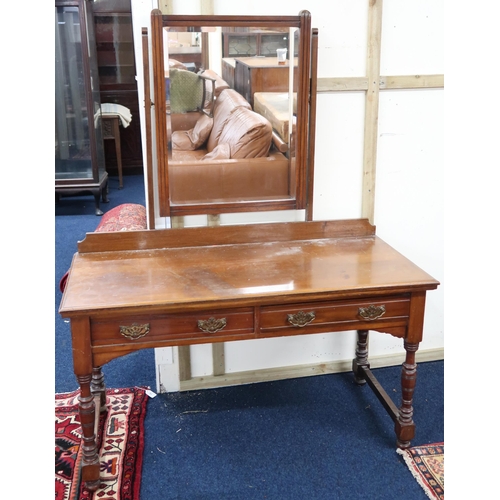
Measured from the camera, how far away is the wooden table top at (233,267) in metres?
1.97

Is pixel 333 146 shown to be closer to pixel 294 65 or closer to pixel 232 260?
pixel 294 65

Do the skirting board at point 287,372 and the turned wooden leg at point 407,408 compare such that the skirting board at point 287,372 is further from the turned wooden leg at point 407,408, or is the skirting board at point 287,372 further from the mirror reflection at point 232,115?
the mirror reflection at point 232,115

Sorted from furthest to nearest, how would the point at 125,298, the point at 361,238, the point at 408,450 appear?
the point at 361,238 → the point at 408,450 → the point at 125,298

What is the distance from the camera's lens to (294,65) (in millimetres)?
2283

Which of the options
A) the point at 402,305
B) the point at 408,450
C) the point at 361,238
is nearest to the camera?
the point at 402,305

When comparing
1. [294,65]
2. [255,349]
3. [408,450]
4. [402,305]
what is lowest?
[408,450]

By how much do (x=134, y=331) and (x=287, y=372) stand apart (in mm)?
1084

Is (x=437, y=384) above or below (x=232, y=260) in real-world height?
below

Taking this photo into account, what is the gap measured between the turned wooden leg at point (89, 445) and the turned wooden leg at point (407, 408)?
1.17 meters

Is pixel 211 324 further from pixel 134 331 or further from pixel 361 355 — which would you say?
pixel 361 355

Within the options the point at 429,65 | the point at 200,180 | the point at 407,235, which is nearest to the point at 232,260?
the point at 200,180

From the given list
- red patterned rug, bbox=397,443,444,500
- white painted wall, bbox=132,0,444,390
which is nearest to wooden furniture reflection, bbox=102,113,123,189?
white painted wall, bbox=132,0,444,390

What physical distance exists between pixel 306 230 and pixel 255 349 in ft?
2.20

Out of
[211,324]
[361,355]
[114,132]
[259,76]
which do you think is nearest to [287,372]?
[361,355]
